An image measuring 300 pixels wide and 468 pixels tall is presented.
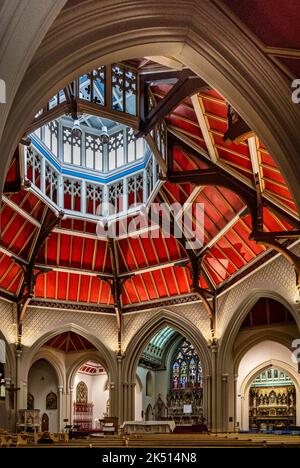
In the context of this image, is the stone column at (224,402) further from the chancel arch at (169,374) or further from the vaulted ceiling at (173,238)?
the chancel arch at (169,374)

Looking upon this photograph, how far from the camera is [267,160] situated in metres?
13.9

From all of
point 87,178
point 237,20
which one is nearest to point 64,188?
point 87,178

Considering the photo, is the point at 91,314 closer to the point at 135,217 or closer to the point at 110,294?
the point at 110,294

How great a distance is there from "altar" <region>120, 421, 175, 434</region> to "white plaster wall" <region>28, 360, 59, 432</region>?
7847 mm

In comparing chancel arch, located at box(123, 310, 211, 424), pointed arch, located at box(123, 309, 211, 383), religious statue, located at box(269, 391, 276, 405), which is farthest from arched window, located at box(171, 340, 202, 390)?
pointed arch, located at box(123, 309, 211, 383)

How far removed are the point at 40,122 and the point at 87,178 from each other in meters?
9.65

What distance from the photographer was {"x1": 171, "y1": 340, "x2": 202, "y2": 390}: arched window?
2772cm

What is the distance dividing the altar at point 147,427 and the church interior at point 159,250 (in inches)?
2.3

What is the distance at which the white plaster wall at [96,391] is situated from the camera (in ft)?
96.6

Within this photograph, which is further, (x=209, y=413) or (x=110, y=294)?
(x=110, y=294)

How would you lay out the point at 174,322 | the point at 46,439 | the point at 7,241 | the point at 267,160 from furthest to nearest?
the point at 174,322 → the point at 7,241 → the point at 267,160 → the point at 46,439

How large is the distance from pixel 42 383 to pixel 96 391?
12.3 feet

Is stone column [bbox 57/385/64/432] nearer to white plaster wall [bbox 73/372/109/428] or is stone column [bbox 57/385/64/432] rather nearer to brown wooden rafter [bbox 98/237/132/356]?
white plaster wall [bbox 73/372/109/428]
